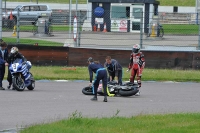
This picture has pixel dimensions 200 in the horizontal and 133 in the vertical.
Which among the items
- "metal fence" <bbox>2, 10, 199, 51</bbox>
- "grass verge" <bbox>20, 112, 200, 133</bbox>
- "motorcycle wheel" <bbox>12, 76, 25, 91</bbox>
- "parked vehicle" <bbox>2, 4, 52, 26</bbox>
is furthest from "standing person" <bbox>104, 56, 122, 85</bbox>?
"parked vehicle" <bbox>2, 4, 52, 26</bbox>

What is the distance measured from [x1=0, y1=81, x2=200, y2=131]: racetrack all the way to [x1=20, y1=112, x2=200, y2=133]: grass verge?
108 centimetres

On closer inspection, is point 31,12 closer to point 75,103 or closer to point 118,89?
point 118,89

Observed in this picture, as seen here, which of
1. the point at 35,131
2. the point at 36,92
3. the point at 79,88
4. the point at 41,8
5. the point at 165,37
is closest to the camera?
the point at 35,131

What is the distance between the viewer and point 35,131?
36.0 feet

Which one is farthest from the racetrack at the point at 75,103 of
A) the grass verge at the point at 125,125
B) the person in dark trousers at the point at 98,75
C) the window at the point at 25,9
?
the window at the point at 25,9

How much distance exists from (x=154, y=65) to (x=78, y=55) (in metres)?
3.22

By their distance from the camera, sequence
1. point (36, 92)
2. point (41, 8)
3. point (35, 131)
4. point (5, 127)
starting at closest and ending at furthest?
point (35, 131) < point (5, 127) < point (36, 92) < point (41, 8)

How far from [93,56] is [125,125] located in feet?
46.2

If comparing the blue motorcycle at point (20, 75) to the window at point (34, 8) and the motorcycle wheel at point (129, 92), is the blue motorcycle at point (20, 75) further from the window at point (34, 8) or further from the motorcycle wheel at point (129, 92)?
the window at point (34, 8)

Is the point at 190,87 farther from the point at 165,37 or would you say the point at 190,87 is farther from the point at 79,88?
the point at 165,37

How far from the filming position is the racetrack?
1402 centimetres

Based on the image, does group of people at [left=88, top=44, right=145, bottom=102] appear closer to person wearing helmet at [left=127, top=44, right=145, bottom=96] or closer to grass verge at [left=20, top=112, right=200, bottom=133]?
person wearing helmet at [left=127, top=44, right=145, bottom=96]

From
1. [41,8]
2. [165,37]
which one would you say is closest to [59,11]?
[41,8]

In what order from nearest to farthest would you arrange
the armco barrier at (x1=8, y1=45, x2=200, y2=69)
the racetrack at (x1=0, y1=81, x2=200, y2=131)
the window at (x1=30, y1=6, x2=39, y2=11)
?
the racetrack at (x1=0, y1=81, x2=200, y2=131) → the armco barrier at (x1=8, y1=45, x2=200, y2=69) → the window at (x1=30, y1=6, x2=39, y2=11)
